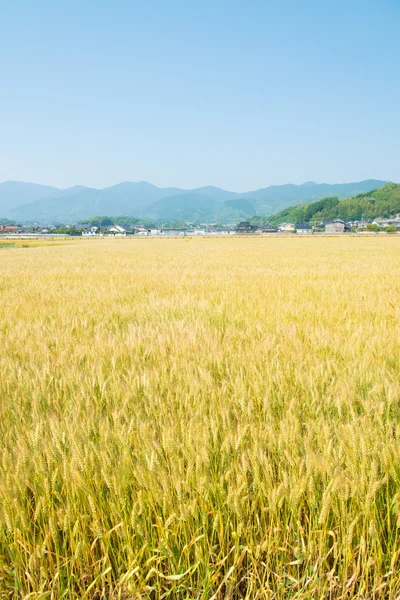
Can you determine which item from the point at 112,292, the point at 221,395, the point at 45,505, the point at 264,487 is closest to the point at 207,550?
the point at 264,487

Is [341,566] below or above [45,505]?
below

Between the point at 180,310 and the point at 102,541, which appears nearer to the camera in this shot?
the point at 102,541

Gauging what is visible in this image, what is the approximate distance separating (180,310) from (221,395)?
2.76 metres

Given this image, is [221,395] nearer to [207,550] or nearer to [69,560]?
[207,550]

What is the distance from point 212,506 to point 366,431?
0.61 meters

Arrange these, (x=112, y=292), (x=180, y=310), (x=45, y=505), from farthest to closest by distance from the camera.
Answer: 1. (x=112, y=292)
2. (x=180, y=310)
3. (x=45, y=505)

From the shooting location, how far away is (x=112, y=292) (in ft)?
19.4

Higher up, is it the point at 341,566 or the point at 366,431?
the point at 366,431

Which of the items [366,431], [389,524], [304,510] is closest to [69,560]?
[304,510]

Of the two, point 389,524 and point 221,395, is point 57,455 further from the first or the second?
point 389,524

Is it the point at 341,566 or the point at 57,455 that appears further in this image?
the point at 57,455

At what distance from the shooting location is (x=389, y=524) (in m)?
1.05

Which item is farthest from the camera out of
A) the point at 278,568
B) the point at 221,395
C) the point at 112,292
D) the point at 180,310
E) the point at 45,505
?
the point at 112,292

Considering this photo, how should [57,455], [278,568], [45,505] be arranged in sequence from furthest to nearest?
1. [57,455]
2. [45,505]
3. [278,568]
